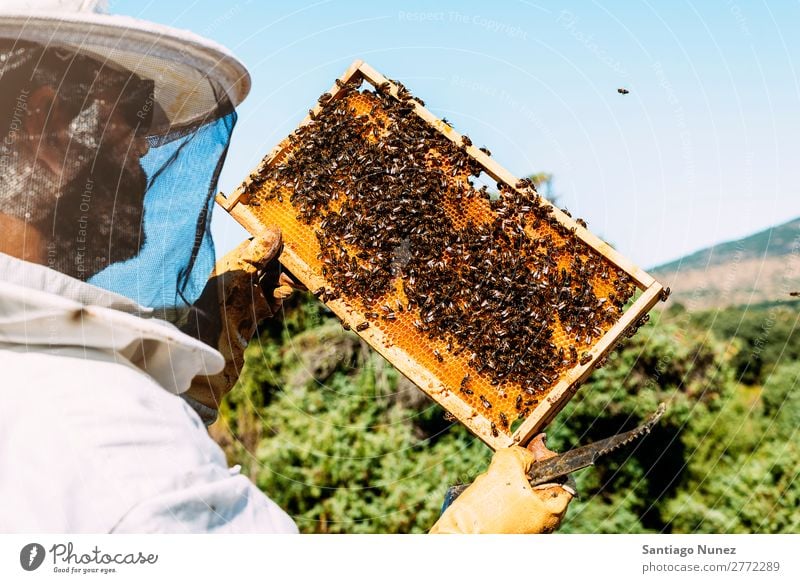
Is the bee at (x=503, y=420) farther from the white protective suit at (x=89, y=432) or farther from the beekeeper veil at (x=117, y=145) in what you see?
the beekeeper veil at (x=117, y=145)

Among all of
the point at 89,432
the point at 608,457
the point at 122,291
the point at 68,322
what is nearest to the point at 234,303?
the point at 122,291

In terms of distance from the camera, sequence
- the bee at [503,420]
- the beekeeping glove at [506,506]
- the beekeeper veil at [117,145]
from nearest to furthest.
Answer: the beekeeper veil at [117,145]
the beekeeping glove at [506,506]
the bee at [503,420]

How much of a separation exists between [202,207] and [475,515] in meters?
1.85

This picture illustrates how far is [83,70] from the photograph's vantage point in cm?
267

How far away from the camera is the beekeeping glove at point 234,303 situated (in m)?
3.34

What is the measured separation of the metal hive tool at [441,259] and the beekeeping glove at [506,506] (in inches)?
7.8

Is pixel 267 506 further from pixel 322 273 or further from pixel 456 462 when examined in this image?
pixel 456 462


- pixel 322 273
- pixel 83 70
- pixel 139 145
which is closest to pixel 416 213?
pixel 322 273

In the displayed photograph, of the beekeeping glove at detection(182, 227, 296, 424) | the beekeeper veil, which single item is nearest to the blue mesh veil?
the beekeeper veil

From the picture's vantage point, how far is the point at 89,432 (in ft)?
6.81

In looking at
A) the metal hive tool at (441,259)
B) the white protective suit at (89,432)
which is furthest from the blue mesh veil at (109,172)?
the white protective suit at (89,432)

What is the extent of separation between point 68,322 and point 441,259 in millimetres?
1684

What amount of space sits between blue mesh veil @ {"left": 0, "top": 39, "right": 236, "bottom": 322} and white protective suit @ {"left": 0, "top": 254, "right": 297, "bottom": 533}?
1.44 feet

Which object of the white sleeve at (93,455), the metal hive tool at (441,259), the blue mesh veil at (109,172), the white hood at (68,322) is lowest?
the white sleeve at (93,455)
